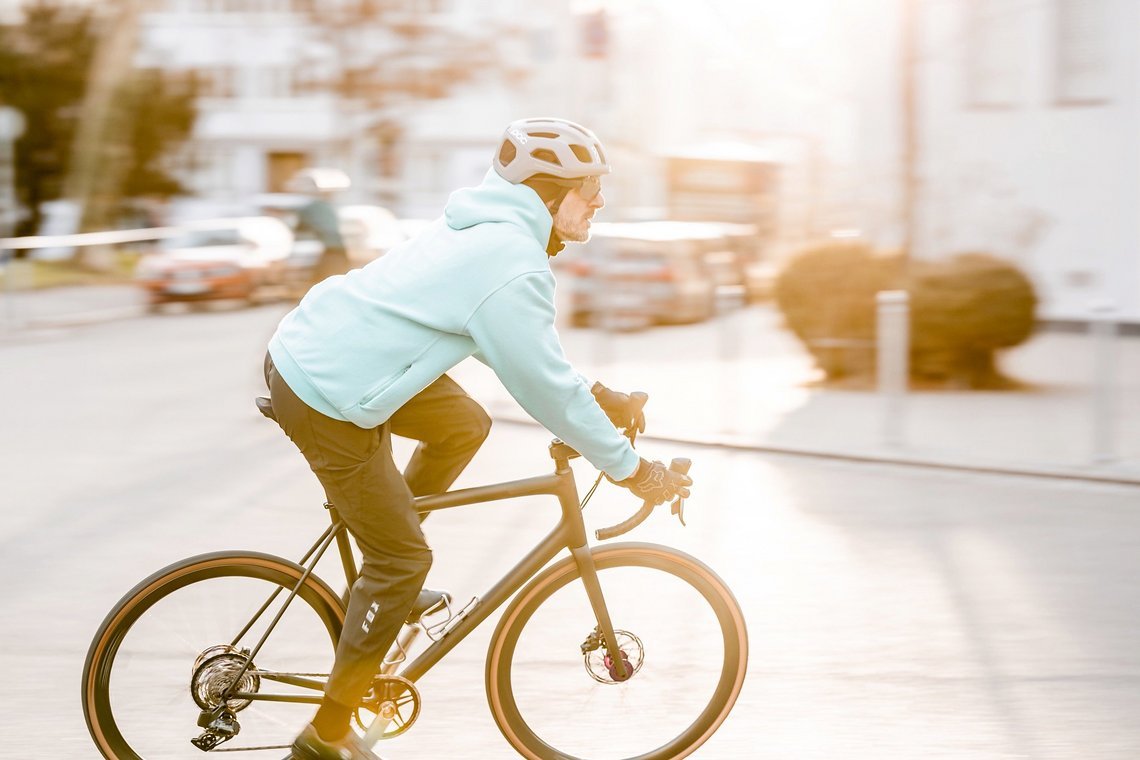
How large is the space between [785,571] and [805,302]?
24.6 ft

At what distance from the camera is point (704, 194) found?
39.8 m

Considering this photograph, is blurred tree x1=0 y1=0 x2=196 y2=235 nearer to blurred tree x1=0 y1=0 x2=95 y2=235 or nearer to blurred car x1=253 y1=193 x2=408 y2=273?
blurred tree x1=0 y1=0 x2=95 y2=235

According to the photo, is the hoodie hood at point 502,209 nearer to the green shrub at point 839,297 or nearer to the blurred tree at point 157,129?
the green shrub at point 839,297

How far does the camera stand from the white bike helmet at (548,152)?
152 inches

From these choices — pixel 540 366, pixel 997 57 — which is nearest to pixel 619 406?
pixel 540 366

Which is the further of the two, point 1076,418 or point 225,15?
point 225,15

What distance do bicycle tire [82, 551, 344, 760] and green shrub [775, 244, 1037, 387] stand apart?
10092 mm

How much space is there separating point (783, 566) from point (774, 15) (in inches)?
574

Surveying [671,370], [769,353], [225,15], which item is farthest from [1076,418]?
[225,15]

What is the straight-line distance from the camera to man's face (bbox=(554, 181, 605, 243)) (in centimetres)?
397

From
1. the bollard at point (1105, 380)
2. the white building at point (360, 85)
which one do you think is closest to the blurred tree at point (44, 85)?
the white building at point (360, 85)

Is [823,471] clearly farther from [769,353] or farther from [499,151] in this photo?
[769,353]

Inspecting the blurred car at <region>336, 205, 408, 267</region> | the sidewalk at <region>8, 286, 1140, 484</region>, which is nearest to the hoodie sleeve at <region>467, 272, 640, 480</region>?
the sidewalk at <region>8, 286, 1140, 484</region>

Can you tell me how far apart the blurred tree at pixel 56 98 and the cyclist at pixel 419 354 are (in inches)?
1608
